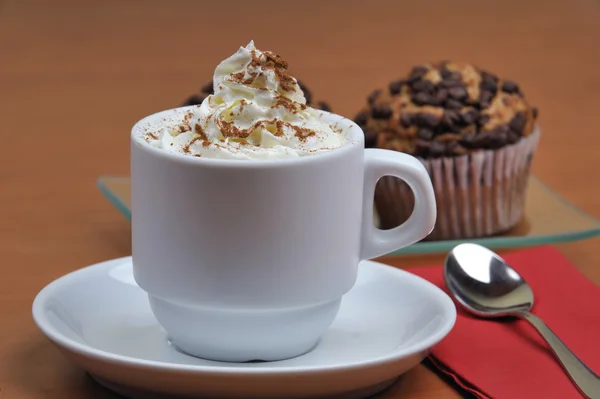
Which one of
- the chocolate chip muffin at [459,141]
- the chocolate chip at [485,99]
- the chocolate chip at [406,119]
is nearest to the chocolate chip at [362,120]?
the chocolate chip muffin at [459,141]

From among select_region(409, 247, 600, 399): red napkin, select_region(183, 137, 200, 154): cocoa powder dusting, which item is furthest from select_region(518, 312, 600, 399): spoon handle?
select_region(183, 137, 200, 154): cocoa powder dusting

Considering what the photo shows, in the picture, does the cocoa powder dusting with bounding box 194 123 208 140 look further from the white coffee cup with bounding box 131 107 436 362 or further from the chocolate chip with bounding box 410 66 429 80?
the chocolate chip with bounding box 410 66 429 80

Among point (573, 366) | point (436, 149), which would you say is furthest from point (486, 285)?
point (436, 149)

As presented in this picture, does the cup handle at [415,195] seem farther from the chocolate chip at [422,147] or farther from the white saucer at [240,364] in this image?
the chocolate chip at [422,147]

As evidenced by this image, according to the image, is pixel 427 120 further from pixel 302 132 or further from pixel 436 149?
pixel 302 132

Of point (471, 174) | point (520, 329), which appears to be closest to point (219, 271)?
point (520, 329)

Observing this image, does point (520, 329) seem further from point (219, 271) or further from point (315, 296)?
point (219, 271)
